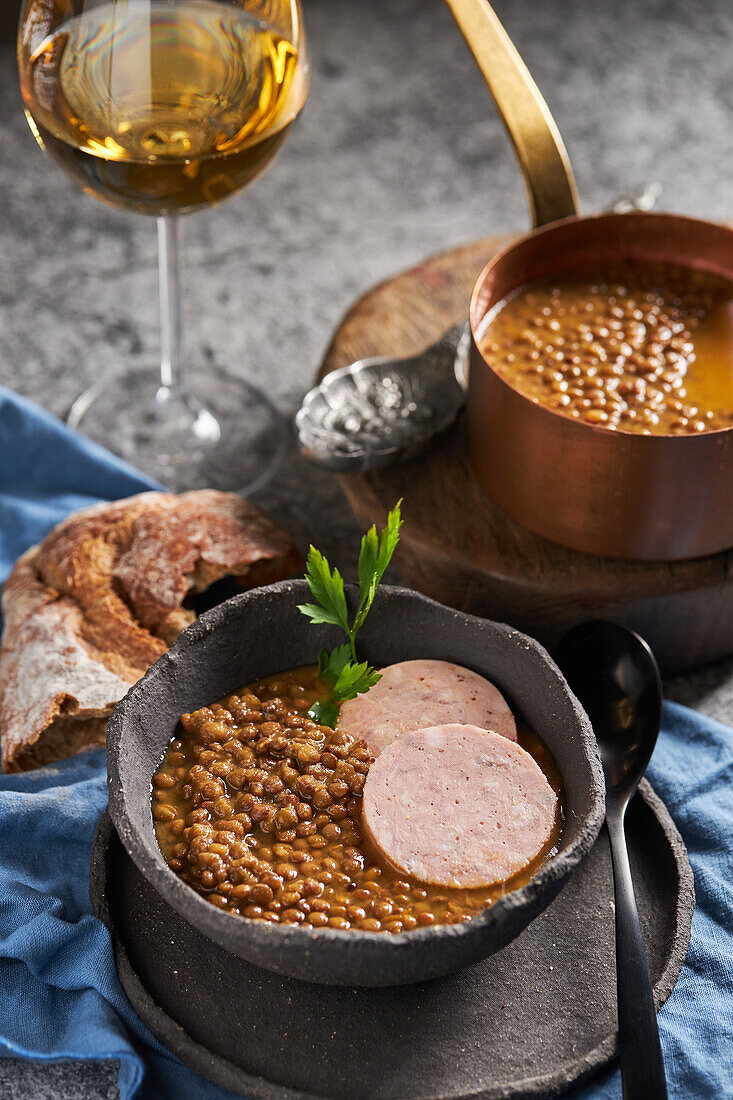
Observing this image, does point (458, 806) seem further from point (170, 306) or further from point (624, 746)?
point (170, 306)

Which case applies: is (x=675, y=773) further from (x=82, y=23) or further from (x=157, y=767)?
(x=82, y=23)

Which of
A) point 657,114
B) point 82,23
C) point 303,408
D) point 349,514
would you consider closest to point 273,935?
point 303,408

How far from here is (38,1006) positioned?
57.1 inches

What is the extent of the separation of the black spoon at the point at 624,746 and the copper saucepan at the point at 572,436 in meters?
0.15

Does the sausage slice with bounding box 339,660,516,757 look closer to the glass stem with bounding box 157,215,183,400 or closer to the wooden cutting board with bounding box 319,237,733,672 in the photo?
the wooden cutting board with bounding box 319,237,733,672

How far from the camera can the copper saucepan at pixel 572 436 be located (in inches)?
65.5

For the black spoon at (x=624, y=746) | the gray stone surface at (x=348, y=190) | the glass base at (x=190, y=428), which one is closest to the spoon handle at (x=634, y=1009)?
the black spoon at (x=624, y=746)

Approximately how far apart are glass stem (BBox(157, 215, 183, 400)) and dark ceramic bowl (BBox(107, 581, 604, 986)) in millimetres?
721

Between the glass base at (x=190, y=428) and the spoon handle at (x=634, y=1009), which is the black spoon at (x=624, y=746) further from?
the glass base at (x=190, y=428)

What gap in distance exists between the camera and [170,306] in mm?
2156

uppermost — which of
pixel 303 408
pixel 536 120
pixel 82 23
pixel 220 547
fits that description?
pixel 82 23

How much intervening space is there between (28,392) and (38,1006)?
1334 mm

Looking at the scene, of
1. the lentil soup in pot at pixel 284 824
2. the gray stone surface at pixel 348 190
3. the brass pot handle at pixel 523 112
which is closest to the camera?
the lentil soup in pot at pixel 284 824

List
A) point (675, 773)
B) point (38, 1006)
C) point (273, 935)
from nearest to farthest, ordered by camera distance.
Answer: point (273, 935) → point (38, 1006) → point (675, 773)
